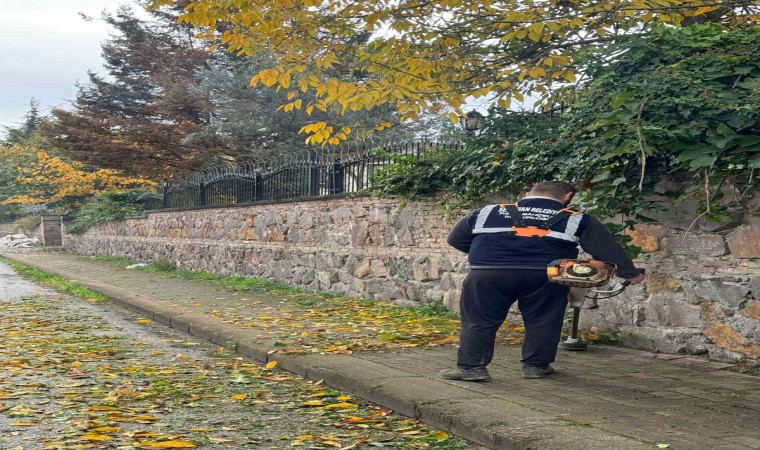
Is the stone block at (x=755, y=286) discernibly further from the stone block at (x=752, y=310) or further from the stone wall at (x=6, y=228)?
the stone wall at (x=6, y=228)

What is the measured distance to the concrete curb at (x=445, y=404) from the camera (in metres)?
4.53

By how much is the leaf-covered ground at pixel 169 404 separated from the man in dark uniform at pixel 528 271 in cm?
107

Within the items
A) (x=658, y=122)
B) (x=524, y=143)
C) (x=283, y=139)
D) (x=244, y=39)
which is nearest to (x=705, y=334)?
(x=658, y=122)

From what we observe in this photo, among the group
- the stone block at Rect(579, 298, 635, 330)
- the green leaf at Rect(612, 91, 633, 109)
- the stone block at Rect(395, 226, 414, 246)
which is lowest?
the stone block at Rect(579, 298, 635, 330)

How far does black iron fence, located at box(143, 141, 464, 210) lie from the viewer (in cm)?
1273

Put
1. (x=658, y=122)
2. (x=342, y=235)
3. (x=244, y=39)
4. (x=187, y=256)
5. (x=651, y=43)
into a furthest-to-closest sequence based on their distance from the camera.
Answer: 1. (x=187, y=256)
2. (x=342, y=235)
3. (x=244, y=39)
4. (x=651, y=43)
5. (x=658, y=122)

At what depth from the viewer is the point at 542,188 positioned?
21.8ft

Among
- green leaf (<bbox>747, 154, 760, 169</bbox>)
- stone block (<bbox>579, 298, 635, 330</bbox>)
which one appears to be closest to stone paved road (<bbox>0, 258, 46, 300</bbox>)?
stone block (<bbox>579, 298, 635, 330</bbox>)

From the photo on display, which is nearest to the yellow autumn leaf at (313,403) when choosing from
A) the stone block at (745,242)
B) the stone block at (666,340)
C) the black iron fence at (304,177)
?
the stone block at (666,340)

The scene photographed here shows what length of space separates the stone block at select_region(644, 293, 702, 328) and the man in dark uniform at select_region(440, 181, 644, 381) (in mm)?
1376

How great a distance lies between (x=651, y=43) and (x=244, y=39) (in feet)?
13.7

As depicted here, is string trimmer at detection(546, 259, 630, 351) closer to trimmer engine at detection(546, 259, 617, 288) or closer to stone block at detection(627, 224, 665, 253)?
trimmer engine at detection(546, 259, 617, 288)

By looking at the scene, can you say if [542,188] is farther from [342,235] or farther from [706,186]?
[342,235]

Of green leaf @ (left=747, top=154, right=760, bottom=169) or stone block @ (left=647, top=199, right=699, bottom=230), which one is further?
stone block @ (left=647, top=199, right=699, bottom=230)
